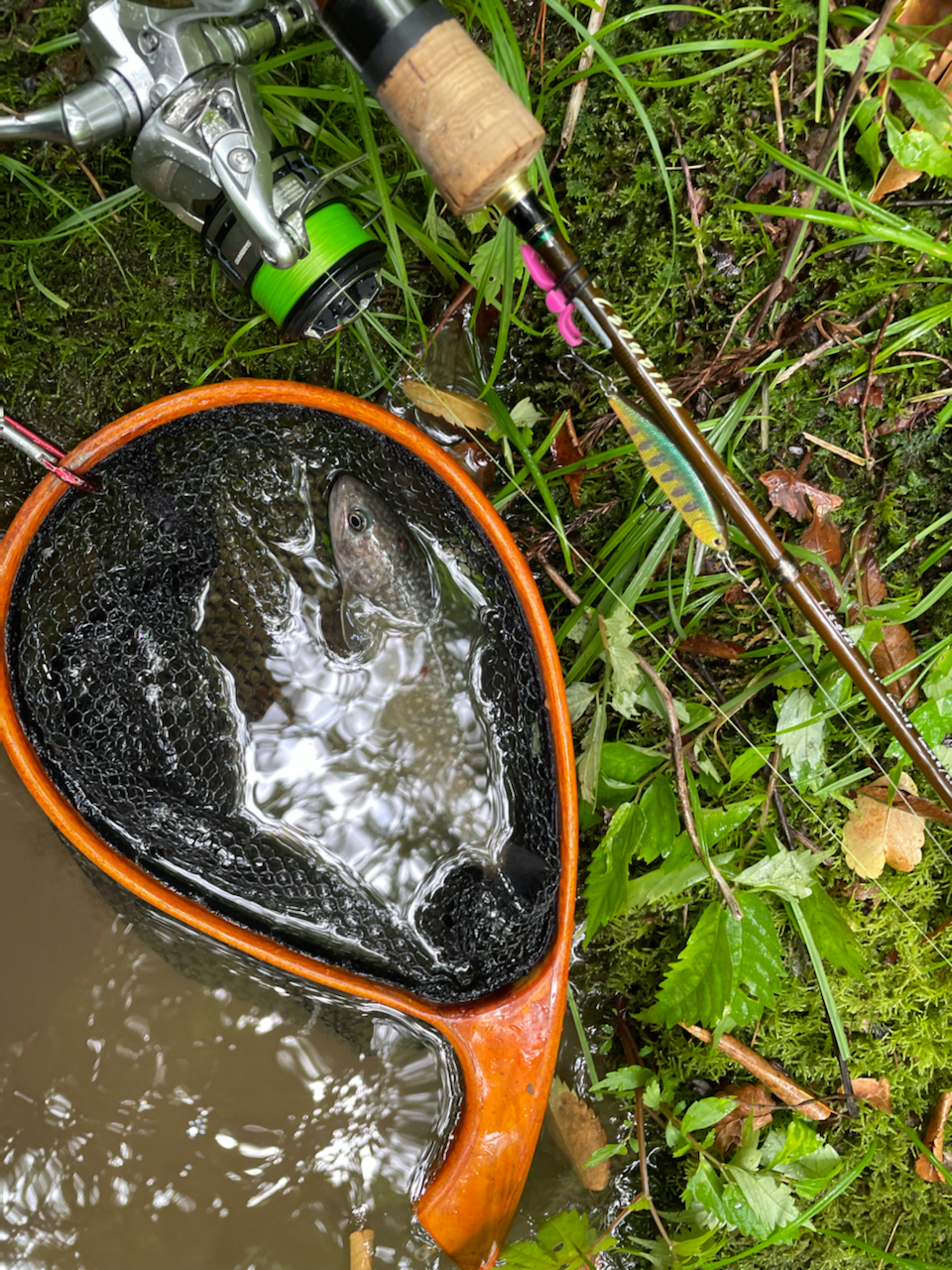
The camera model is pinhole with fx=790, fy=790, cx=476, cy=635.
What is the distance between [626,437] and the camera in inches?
61.8

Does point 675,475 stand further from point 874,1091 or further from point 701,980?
point 874,1091

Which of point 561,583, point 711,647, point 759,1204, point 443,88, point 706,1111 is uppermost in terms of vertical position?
point 443,88

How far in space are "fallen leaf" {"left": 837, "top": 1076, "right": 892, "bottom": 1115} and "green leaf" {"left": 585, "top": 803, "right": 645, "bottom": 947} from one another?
0.69 m

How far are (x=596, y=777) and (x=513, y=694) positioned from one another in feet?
0.77

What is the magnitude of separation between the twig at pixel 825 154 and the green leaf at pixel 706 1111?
1.48 m

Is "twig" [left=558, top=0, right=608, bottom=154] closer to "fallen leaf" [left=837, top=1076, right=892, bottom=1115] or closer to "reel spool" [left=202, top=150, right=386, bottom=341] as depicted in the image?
"reel spool" [left=202, top=150, right=386, bottom=341]

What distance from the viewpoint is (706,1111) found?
1558 mm

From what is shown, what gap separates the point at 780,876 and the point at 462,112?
139 centimetres

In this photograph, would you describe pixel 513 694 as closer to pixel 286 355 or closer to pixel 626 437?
pixel 626 437

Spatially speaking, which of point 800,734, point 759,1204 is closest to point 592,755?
point 800,734

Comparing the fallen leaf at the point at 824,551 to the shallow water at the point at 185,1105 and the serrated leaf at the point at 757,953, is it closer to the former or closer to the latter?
the serrated leaf at the point at 757,953

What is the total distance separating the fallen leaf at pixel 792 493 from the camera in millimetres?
1542

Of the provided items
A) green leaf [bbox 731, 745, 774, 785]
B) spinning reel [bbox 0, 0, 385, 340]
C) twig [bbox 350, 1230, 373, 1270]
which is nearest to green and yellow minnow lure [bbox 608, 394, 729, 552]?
green leaf [bbox 731, 745, 774, 785]

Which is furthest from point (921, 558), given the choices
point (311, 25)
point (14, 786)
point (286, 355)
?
point (14, 786)
